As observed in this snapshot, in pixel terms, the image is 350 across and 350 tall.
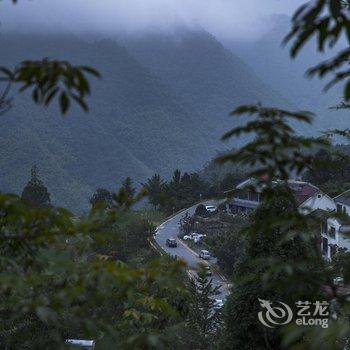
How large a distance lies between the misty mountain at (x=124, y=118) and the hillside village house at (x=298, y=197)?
14436mm

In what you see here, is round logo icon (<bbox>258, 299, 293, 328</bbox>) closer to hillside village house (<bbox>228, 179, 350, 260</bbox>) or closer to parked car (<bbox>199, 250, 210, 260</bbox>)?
hillside village house (<bbox>228, 179, 350, 260</bbox>)

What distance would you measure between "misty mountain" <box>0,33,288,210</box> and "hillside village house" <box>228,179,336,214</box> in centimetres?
1444

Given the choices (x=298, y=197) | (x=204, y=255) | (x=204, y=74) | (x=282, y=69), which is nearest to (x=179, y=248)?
(x=204, y=255)

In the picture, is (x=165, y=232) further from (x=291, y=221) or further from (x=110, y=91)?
(x=110, y=91)

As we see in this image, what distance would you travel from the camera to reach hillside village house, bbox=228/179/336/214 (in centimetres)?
222

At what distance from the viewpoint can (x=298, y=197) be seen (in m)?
16.0

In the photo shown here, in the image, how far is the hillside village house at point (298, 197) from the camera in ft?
7.29

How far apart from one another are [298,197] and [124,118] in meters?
75.4

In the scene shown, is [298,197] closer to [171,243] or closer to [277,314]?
[277,314]

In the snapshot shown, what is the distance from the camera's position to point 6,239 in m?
2.17

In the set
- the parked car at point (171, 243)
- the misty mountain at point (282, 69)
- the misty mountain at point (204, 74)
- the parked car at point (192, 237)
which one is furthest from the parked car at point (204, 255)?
the misty mountain at point (204, 74)

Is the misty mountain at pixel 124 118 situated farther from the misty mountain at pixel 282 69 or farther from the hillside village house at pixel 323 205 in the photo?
the hillside village house at pixel 323 205

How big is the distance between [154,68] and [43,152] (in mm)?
66959

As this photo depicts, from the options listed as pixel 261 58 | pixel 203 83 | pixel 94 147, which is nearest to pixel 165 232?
pixel 94 147
